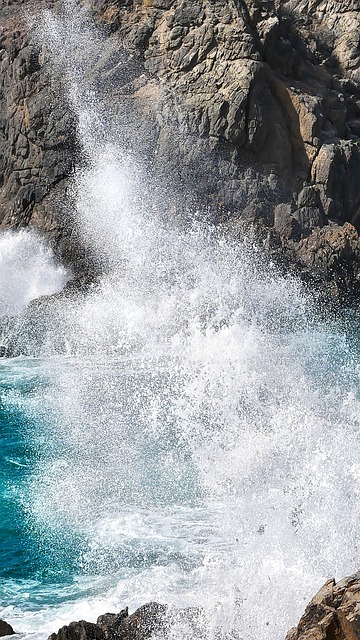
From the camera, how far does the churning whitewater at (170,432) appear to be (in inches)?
445

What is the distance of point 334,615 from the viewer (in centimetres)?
709

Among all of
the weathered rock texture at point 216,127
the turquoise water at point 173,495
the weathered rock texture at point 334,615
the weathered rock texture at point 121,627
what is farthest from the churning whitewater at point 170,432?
the weathered rock texture at point 334,615

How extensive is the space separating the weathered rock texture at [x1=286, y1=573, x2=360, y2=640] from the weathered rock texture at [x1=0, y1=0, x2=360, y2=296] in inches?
933

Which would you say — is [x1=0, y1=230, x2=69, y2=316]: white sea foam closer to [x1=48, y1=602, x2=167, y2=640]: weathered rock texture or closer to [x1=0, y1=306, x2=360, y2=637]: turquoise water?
[x1=0, y1=306, x2=360, y2=637]: turquoise water

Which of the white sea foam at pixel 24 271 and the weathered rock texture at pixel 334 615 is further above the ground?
the white sea foam at pixel 24 271

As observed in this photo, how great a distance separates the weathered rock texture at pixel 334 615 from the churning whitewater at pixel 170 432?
1934 millimetres

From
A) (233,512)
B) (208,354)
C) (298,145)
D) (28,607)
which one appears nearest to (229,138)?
(298,145)

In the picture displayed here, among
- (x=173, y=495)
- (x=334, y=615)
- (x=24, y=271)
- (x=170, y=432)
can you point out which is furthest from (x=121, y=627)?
(x=24, y=271)

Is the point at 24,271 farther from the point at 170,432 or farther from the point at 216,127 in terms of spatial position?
the point at 170,432

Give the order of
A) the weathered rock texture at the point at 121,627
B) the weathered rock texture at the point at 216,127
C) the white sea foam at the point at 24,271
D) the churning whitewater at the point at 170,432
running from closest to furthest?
1. the weathered rock texture at the point at 121,627
2. the churning whitewater at the point at 170,432
3. the white sea foam at the point at 24,271
4. the weathered rock texture at the point at 216,127

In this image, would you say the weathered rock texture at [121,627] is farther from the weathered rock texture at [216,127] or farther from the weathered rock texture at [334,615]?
the weathered rock texture at [216,127]

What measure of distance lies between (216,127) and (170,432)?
16.1 metres

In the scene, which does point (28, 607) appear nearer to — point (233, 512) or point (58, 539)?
point (58, 539)

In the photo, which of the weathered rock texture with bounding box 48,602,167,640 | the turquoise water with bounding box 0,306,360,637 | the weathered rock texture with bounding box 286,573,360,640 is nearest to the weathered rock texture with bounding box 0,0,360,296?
the turquoise water with bounding box 0,306,360,637
